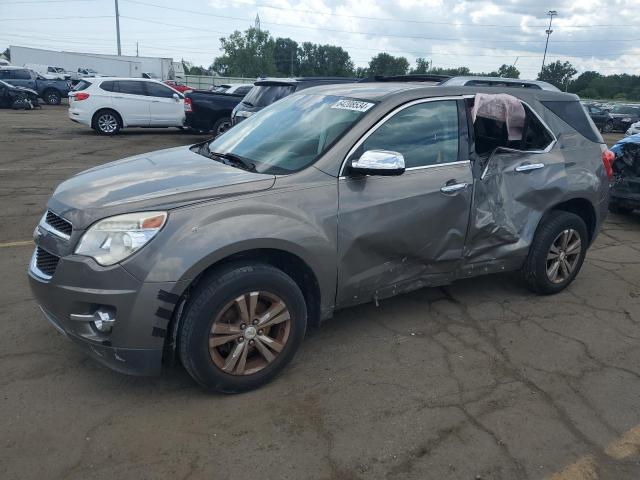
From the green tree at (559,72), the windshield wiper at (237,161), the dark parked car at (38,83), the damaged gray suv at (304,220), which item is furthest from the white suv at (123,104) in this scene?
the green tree at (559,72)

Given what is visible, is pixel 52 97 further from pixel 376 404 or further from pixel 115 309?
pixel 376 404

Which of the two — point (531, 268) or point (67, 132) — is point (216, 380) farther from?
point (67, 132)

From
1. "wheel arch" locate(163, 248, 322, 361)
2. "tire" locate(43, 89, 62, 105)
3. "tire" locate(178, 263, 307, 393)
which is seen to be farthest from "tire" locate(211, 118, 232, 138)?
"tire" locate(43, 89, 62, 105)

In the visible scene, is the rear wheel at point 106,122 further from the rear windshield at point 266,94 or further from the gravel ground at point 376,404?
the gravel ground at point 376,404

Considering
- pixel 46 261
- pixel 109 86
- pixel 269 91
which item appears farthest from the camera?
pixel 109 86

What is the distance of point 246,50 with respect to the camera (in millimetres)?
107812

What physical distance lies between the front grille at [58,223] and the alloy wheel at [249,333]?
95cm

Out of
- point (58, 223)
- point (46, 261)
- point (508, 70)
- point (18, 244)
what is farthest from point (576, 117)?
point (508, 70)

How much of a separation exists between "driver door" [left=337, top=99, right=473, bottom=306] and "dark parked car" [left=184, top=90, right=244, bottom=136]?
11.9 metres

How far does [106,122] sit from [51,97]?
56.3 feet

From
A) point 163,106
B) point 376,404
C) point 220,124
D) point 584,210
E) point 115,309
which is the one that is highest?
point 163,106

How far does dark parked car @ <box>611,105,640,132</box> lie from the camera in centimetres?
2831

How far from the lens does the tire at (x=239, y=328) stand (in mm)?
2873

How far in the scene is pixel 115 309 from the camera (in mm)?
2750
